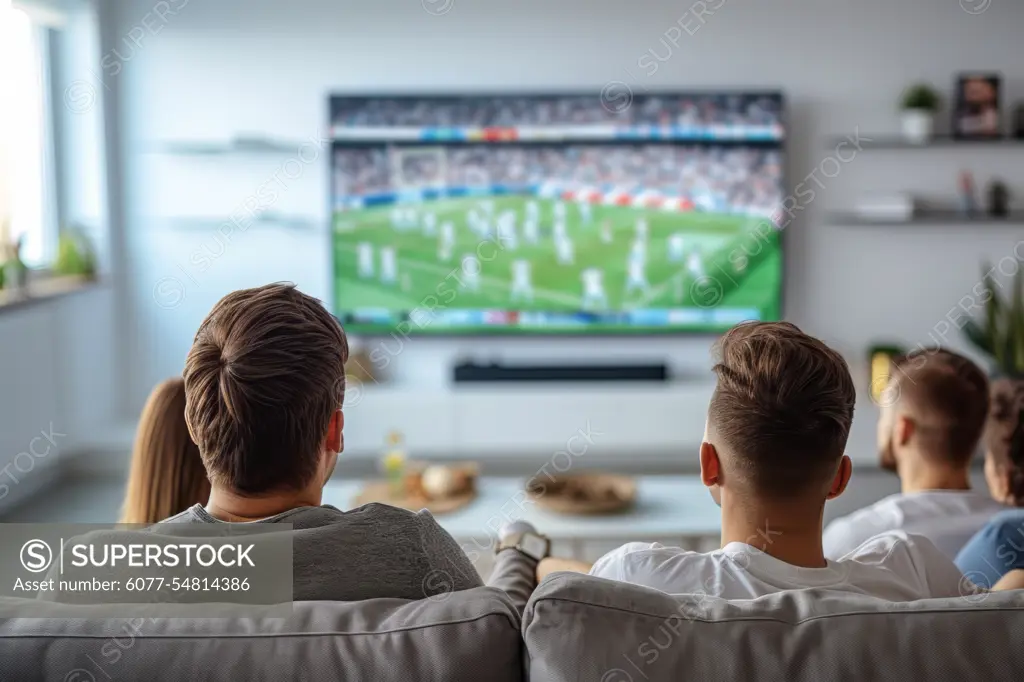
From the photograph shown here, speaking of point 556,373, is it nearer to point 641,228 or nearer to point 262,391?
point 641,228

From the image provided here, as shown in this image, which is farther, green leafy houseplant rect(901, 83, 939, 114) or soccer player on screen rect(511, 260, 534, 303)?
soccer player on screen rect(511, 260, 534, 303)

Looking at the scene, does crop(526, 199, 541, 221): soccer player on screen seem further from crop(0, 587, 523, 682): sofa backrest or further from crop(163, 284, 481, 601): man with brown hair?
crop(0, 587, 523, 682): sofa backrest

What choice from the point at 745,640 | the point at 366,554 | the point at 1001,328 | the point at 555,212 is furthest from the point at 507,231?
the point at 745,640

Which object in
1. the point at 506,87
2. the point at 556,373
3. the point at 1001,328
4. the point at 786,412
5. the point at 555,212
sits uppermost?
the point at 506,87

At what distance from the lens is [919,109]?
4918mm

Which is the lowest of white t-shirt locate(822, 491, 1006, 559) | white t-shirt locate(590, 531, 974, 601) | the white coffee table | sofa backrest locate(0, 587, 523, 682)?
the white coffee table

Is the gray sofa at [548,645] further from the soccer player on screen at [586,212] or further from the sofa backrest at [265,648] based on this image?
the soccer player on screen at [586,212]

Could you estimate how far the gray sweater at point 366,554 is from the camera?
1.20m

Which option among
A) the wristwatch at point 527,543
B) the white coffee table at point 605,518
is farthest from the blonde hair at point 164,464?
the white coffee table at point 605,518

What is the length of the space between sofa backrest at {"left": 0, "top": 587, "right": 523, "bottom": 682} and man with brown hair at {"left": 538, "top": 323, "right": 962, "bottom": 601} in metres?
0.36

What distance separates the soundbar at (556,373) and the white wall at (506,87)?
0.13 meters

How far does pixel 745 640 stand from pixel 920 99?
4460 millimetres

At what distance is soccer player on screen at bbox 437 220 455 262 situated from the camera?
508 cm

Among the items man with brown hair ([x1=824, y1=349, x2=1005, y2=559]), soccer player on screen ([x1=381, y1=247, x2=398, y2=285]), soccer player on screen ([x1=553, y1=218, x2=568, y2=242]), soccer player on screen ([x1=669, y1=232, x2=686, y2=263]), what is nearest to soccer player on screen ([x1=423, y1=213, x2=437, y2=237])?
soccer player on screen ([x1=381, y1=247, x2=398, y2=285])
